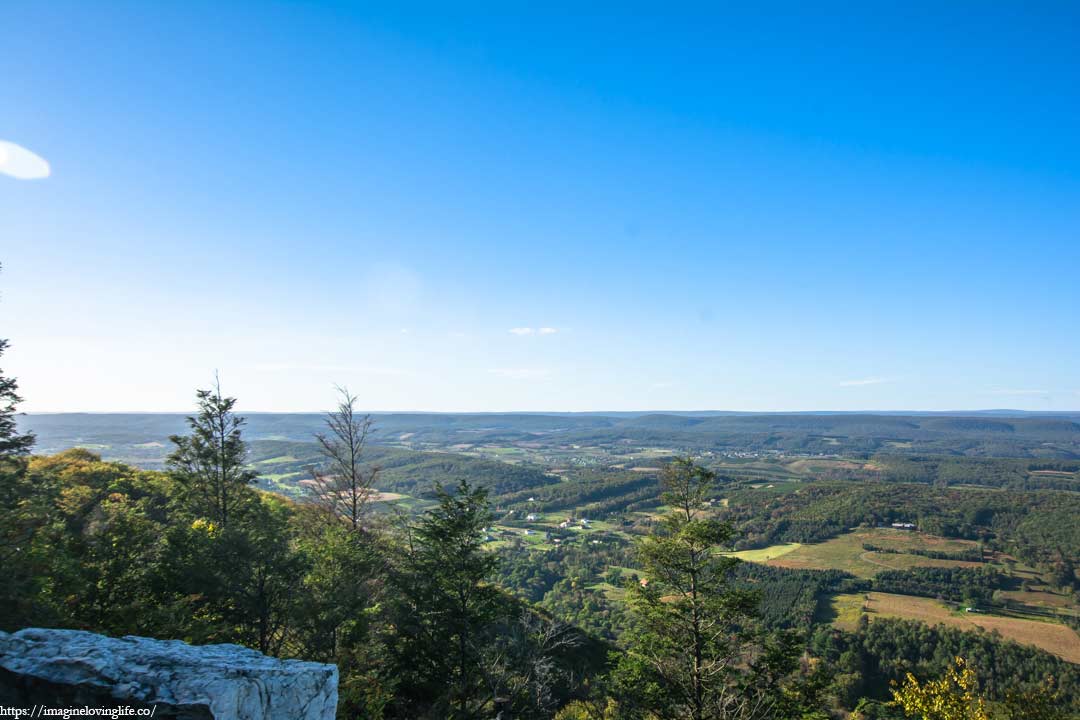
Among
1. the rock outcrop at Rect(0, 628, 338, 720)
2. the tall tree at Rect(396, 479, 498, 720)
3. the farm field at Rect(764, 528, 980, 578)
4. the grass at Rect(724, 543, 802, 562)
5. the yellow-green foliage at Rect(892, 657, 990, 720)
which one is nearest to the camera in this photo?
the rock outcrop at Rect(0, 628, 338, 720)

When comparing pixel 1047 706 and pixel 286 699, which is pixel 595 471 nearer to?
pixel 1047 706

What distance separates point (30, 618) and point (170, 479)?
47.9ft

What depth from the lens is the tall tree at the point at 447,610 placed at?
1352 cm

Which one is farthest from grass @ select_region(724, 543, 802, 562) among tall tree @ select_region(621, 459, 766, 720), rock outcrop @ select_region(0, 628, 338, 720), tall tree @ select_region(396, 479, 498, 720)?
rock outcrop @ select_region(0, 628, 338, 720)

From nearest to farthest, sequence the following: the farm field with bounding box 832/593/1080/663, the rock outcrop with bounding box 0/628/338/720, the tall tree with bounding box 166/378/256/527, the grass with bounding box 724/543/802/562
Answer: the rock outcrop with bounding box 0/628/338/720
the tall tree with bounding box 166/378/256/527
the farm field with bounding box 832/593/1080/663
the grass with bounding box 724/543/802/562

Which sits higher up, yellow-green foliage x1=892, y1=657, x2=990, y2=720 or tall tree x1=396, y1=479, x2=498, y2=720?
tall tree x1=396, y1=479, x2=498, y2=720

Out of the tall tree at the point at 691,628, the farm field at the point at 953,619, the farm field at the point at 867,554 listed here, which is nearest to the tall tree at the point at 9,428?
the tall tree at the point at 691,628

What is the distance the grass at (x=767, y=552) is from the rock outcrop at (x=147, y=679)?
9944 cm

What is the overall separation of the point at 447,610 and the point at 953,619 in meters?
81.8

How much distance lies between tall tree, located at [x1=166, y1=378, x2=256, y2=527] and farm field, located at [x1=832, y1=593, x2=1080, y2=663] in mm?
73045

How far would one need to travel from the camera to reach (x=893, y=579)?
77.4 meters

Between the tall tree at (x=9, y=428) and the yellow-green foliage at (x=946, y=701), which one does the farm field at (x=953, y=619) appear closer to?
the yellow-green foliage at (x=946, y=701)

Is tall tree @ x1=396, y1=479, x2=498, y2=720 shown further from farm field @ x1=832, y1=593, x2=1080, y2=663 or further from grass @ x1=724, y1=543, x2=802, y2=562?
grass @ x1=724, y1=543, x2=802, y2=562

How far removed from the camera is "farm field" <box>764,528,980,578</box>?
83250mm
